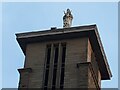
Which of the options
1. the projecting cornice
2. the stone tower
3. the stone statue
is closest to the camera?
the stone tower

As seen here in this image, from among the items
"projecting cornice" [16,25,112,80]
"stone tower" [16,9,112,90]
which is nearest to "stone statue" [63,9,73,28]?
"projecting cornice" [16,25,112,80]

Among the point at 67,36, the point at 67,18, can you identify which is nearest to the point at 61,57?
the point at 67,36

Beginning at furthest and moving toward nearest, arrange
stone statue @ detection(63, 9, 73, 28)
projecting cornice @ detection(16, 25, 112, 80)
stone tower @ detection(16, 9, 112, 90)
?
stone statue @ detection(63, 9, 73, 28) → projecting cornice @ detection(16, 25, 112, 80) → stone tower @ detection(16, 9, 112, 90)

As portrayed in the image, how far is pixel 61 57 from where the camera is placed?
57.2m

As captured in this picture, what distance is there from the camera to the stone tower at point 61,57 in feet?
181

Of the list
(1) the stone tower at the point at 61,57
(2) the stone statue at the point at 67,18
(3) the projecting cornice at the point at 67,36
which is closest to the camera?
(1) the stone tower at the point at 61,57

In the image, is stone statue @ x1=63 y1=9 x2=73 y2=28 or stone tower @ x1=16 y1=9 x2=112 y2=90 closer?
stone tower @ x1=16 y1=9 x2=112 y2=90

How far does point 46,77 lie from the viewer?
185ft

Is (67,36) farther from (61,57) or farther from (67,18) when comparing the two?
(67,18)

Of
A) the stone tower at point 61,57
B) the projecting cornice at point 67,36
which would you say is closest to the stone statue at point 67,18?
the projecting cornice at point 67,36

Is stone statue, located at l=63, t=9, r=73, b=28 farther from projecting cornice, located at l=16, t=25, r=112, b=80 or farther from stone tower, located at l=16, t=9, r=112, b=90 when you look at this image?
stone tower, located at l=16, t=9, r=112, b=90

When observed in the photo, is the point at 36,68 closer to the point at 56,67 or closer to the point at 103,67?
the point at 56,67

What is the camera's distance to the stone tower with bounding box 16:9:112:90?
181 feet

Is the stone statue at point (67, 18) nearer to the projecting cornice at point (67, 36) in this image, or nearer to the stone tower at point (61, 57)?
the projecting cornice at point (67, 36)
